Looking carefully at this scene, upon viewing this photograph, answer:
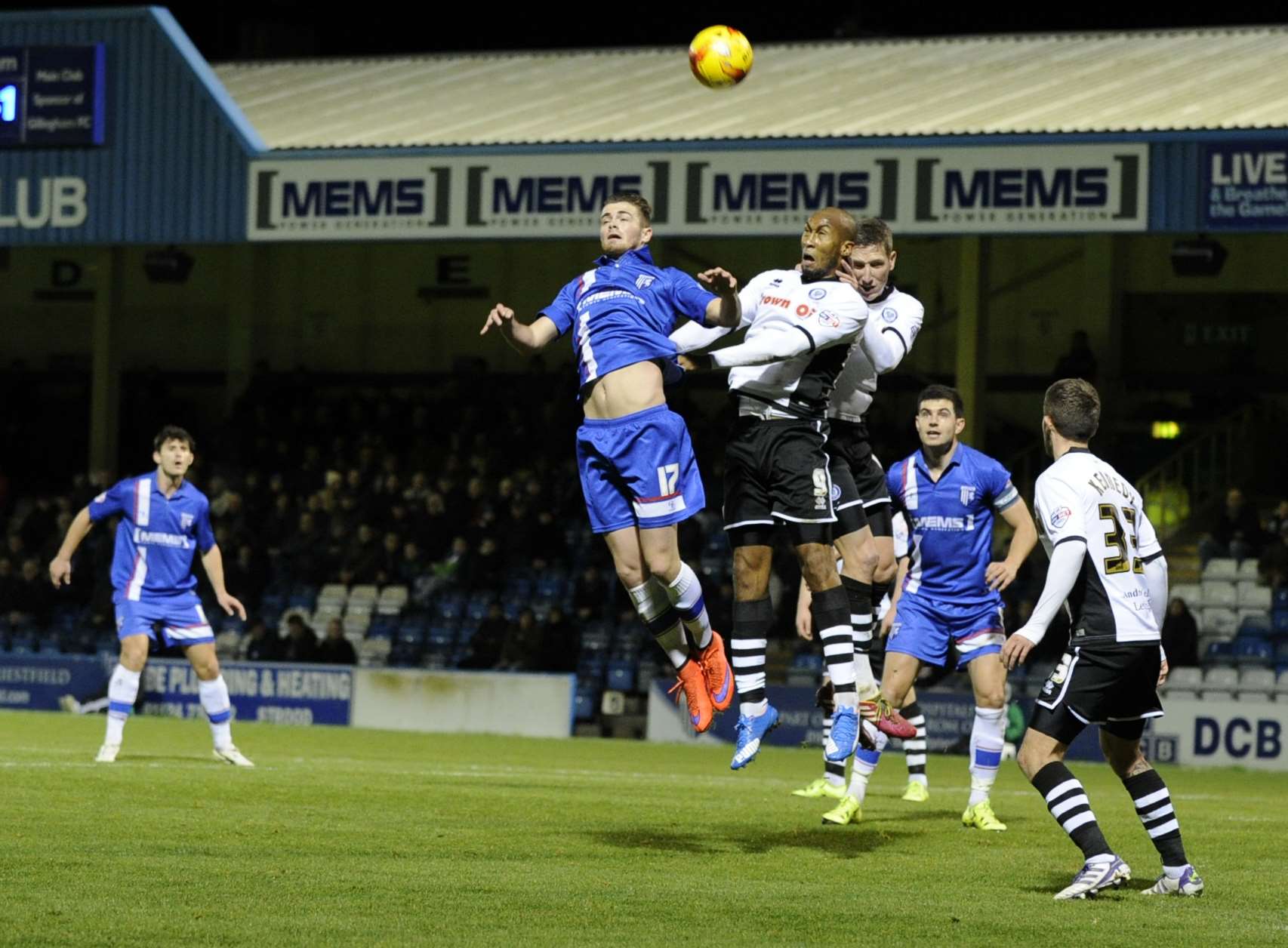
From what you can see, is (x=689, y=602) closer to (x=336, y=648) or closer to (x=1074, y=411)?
(x=1074, y=411)

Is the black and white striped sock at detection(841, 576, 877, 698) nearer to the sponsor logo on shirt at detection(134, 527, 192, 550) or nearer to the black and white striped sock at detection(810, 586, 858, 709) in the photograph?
the black and white striped sock at detection(810, 586, 858, 709)

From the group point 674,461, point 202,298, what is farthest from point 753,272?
point 674,461

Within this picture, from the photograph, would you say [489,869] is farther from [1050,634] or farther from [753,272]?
[753,272]

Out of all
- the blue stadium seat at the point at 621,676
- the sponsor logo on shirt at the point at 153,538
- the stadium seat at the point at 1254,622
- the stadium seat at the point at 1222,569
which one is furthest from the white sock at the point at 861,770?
the stadium seat at the point at 1222,569

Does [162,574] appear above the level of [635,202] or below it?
below

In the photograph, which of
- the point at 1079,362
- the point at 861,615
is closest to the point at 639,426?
the point at 861,615

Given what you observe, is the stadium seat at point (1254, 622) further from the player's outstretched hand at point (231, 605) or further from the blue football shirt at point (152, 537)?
the blue football shirt at point (152, 537)

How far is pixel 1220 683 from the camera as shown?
867 inches

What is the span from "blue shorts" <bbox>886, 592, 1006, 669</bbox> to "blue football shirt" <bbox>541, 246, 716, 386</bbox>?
2859 millimetres

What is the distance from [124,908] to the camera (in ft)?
26.2

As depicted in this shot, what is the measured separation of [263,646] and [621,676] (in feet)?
15.9

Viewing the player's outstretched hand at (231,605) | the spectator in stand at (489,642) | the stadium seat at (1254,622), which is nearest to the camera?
the player's outstretched hand at (231,605)

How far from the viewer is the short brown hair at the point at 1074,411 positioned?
891 centimetres

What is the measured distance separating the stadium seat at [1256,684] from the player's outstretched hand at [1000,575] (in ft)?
35.4
